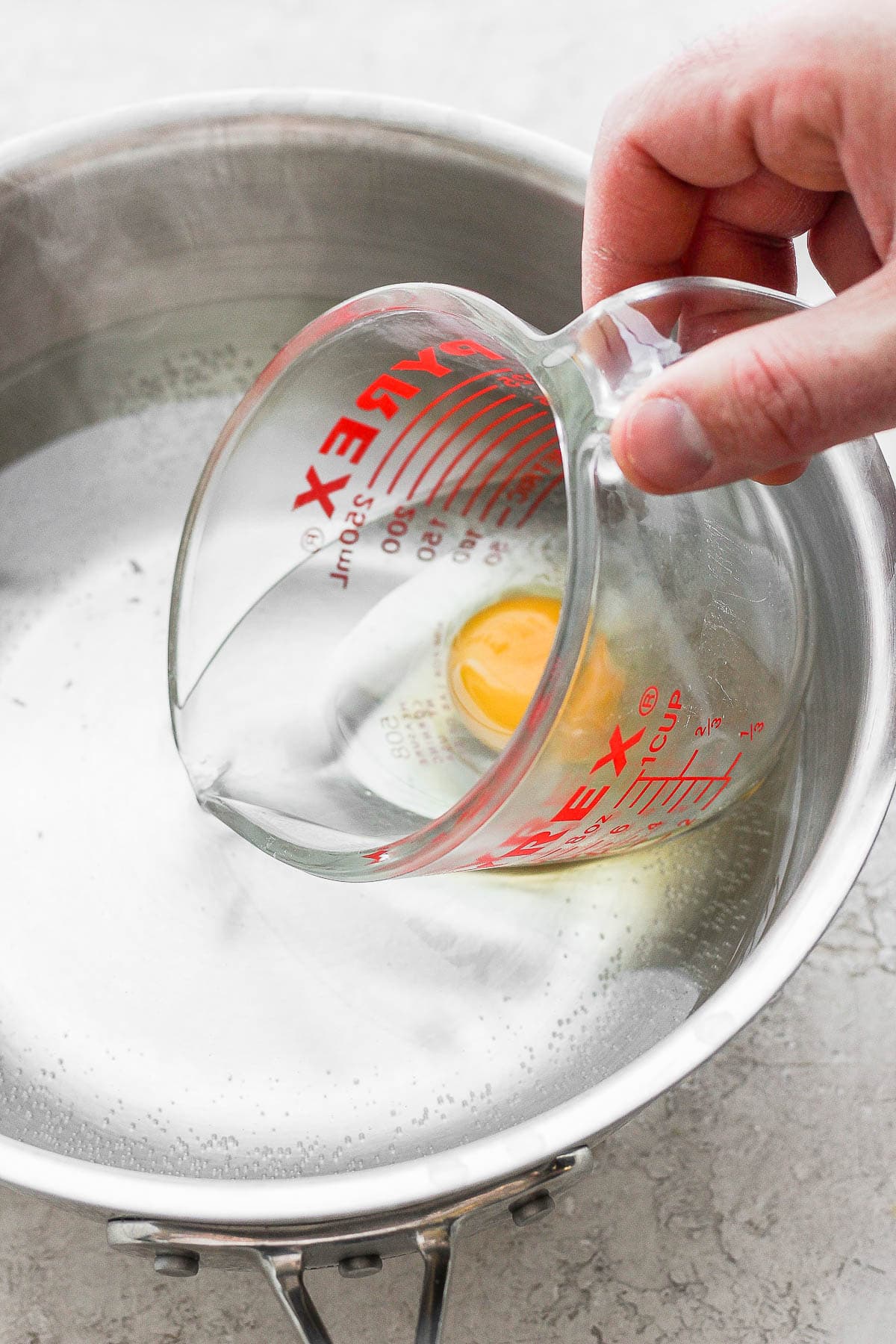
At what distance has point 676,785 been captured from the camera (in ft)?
1.82

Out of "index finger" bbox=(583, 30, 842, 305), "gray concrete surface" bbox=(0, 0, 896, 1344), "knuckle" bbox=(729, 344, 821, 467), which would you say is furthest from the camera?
"gray concrete surface" bbox=(0, 0, 896, 1344)

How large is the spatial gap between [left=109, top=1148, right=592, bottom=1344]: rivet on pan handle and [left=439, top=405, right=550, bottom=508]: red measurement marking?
41 cm

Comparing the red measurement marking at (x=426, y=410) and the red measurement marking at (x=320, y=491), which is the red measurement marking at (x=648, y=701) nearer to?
the red measurement marking at (x=426, y=410)

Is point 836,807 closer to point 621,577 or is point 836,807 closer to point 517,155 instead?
point 621,577

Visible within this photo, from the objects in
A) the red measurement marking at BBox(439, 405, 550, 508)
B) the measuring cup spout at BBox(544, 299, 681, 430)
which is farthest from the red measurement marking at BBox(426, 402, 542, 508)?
Result: the measuring cup spout at BBox(544, 299, 681, 430)

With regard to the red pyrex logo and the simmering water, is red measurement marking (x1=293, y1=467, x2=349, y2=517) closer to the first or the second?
the red pyrex logo

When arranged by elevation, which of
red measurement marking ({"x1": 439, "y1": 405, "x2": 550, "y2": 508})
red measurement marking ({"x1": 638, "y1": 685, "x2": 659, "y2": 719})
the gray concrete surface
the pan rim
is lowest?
the gray concrete surface

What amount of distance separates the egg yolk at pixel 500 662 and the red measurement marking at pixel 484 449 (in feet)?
0.24

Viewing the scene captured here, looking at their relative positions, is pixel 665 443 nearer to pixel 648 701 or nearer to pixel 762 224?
pixel 648 701

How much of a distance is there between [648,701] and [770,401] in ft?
0.45

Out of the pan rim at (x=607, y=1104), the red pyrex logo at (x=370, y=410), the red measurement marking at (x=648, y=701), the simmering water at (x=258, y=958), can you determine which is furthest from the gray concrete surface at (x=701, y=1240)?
the red pyrex logo at (x=370, y=410)

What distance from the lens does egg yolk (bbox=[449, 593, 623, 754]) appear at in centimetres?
71

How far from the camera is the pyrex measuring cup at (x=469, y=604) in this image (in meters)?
0.47

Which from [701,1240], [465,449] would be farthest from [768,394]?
[701,1240]
